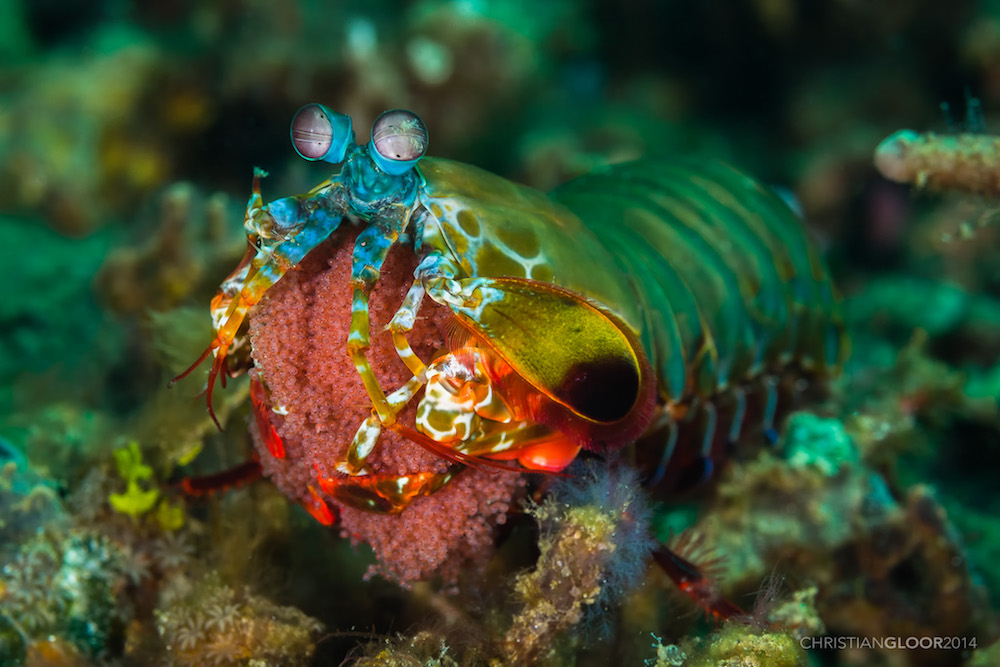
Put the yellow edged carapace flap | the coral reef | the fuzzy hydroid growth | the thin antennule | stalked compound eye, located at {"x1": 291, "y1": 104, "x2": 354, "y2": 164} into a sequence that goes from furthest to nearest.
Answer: the thin antennule
the coral reef
the fuzzy hydroid growth
stalked compound eye, located at {"x1": 291, "y1": 104, "x2": 354, "y2": 164}
the yellow edged carapace flap

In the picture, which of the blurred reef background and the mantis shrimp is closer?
the mantis shrimp

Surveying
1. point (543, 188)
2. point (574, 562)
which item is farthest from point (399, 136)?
point (543, 188)

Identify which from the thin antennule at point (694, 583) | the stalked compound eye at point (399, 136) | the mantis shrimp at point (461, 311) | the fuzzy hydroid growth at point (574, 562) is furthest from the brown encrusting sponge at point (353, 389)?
the thin antennule at point (694, 583)

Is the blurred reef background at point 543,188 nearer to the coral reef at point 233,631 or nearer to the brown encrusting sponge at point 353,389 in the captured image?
the coral reef at point 233,631

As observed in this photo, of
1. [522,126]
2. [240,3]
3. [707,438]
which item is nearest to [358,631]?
[707,438]

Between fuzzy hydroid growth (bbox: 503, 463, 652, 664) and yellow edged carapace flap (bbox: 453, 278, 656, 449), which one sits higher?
yellow edged carapace flap (bbox: 453, 278, 656, 449)

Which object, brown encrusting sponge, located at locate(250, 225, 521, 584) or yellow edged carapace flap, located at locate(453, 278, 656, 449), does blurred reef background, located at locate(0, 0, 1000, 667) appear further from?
yellow edged carapace flap, located at locate(453, 278, 656, 449)

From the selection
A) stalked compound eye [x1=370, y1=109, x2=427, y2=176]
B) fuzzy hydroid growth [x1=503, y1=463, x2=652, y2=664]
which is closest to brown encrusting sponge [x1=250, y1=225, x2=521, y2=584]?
fuzzy hydroid growth [x1=503, y1=463, x2=652, y2=664]
